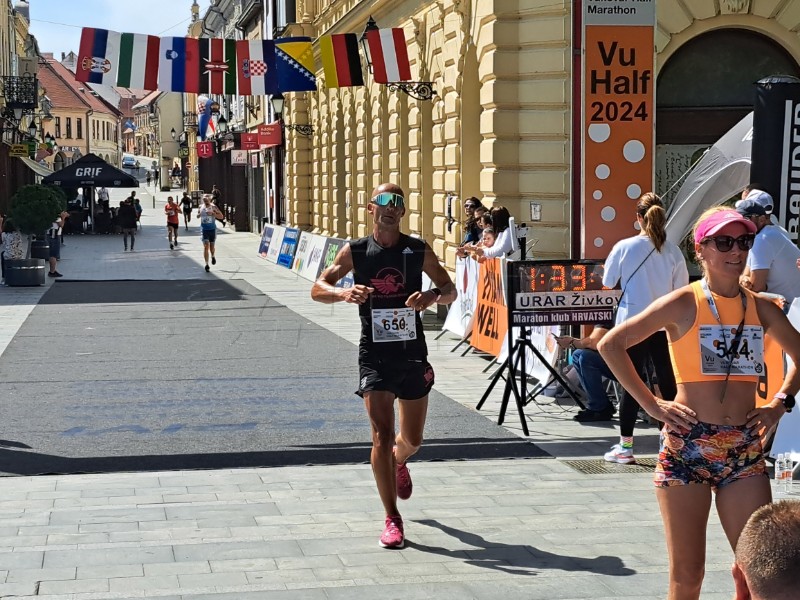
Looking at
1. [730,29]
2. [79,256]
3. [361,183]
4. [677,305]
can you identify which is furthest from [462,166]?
[79,256]

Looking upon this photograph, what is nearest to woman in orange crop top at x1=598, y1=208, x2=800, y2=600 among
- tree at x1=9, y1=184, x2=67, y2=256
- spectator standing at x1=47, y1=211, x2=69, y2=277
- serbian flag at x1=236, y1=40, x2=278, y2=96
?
serbian flag at x1=236, y1=40, x2=278, y2=96

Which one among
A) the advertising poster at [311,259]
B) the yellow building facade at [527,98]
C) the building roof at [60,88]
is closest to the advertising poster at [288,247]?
the advertising poster at [311,259]

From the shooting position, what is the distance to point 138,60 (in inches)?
706

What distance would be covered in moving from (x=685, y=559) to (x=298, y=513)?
10.7 feet

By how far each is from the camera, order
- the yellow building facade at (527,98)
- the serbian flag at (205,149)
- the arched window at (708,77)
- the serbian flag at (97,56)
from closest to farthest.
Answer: the yellow building facade at (527,98) → the arched window at (708,77) → the serbian flag at (97,56) → the serbian flag at (205,149)

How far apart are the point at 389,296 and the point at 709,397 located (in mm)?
2535

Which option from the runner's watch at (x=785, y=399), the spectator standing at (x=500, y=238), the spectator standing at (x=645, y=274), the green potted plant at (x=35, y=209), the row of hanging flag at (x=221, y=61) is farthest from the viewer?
the green potted plant at (x=35, y=209)

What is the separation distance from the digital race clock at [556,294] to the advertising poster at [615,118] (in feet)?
4.03

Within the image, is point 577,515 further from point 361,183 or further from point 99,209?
point 99,209

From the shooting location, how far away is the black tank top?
6.82 m

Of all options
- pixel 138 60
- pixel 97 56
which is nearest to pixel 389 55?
pixel 138 60

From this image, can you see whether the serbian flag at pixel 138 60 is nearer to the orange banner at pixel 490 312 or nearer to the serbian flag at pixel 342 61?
the serbian flag at pixel 342 61

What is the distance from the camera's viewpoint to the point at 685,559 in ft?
14.9

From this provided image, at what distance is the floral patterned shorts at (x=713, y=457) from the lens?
4.54 meters
